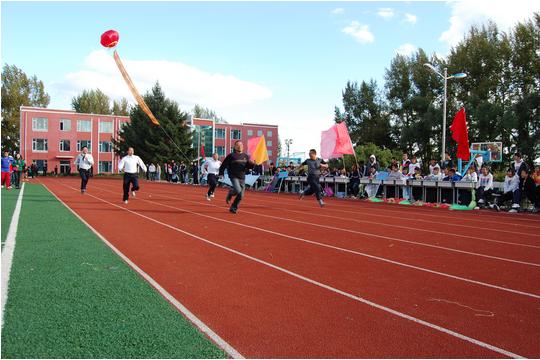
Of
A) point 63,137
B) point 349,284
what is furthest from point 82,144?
point 349,284

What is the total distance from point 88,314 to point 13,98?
84450mm

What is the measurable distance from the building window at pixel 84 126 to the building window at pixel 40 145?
6.26 m

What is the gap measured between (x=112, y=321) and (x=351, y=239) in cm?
585

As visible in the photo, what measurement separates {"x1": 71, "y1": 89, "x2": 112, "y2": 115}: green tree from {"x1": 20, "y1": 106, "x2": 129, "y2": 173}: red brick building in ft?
26.7

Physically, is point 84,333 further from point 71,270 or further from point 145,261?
point 145,261

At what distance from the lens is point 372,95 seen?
6334 cm

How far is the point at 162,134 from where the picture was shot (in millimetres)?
59156

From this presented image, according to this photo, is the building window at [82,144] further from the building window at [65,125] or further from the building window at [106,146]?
the building window at [65,125]

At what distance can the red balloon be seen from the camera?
80.7 ft

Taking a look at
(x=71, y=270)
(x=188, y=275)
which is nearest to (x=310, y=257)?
(x=188, y=275)

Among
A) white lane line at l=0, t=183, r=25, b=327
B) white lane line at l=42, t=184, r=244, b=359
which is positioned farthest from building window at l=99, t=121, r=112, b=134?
white lane line at l=42, t=184, r=244, b=359

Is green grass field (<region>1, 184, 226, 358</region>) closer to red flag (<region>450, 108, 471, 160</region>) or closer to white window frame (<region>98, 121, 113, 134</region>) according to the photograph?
red flag (<region>450, 108, 471, 160</region>)

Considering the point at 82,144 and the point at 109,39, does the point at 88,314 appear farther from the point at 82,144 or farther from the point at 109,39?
the point at 82,144

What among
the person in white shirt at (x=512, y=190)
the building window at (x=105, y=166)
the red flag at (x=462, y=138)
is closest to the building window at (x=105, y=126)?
the building window at (x=105, y=166)
